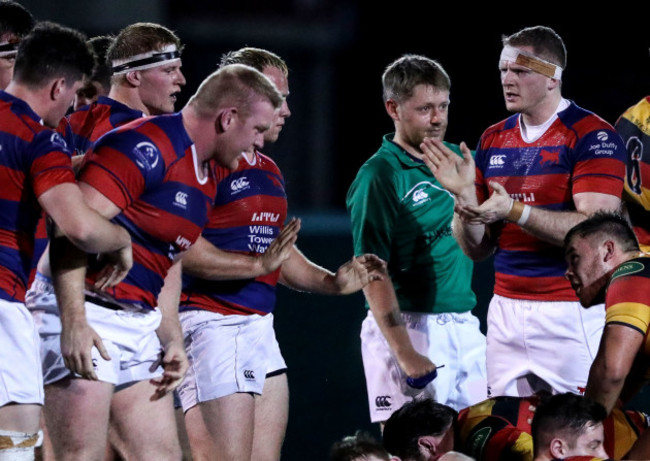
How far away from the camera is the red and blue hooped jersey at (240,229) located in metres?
4.04

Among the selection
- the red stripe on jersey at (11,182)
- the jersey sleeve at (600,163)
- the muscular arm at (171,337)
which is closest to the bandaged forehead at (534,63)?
the jersey sleeve at (600,163)

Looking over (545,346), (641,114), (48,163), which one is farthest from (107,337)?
(641,114)

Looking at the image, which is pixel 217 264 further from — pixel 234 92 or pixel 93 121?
pixel 93 121

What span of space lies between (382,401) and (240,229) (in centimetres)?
102

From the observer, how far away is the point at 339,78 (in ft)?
28.5

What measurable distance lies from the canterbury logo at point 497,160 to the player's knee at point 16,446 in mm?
2151

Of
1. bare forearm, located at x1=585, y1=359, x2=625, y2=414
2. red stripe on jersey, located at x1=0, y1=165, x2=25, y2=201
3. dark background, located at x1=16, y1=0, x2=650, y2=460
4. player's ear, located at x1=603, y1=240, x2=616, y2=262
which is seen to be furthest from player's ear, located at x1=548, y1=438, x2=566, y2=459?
dark background, located at x1=16, y1=0, x2=650, y2=460

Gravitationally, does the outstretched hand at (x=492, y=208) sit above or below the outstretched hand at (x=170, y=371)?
above

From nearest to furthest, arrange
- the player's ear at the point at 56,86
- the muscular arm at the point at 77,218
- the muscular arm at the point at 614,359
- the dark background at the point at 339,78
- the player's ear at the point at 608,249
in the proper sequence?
1. the muscular arm at the point at 77,218
2. the player's ear at the point at 56,86
3. the muscular arm at the point at 614,359
4. the player's ear at the point at 608,249
5. the dark background at the point at 339,78

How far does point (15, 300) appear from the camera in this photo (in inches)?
127

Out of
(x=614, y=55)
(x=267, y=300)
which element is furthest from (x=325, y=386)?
(x=614, y=55)

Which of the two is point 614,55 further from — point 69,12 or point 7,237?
point 7,237

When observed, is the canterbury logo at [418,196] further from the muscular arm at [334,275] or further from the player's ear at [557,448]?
the player's ear at [557,448]

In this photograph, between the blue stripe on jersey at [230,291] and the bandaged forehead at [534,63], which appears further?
the bandaged forehead at [534,63]
